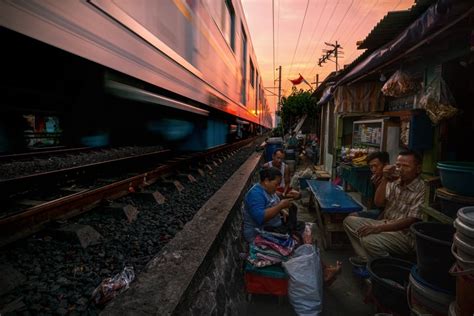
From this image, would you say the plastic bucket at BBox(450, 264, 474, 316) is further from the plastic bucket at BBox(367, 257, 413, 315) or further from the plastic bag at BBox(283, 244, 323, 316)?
the plastic bag at BBox(283, 244, 323, 316)

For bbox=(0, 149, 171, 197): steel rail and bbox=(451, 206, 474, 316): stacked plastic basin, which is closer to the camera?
bbox=(451, 206, 474, 316): stacked plastic basin

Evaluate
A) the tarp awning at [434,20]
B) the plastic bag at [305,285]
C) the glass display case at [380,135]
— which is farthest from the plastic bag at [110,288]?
the glass display case at [380,135]

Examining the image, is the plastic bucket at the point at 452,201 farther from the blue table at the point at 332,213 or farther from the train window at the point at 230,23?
the train window at the point at 230,23

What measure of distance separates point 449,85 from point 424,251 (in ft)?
5.87

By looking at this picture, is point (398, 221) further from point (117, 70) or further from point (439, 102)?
point (117, 70)

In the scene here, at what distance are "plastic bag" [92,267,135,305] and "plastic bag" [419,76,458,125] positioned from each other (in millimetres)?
2801

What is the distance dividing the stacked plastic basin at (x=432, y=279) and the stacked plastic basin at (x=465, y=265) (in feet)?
1.08

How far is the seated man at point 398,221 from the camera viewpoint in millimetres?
2582

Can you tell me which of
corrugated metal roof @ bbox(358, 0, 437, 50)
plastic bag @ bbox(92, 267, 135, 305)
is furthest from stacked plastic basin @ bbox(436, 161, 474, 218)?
plastic bag @ bbox(92, 267, 135, 305)

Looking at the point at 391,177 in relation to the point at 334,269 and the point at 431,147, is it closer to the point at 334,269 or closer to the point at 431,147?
the point at 431,147

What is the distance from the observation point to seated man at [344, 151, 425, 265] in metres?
2.58

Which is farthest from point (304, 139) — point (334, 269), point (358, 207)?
point (334, 269)

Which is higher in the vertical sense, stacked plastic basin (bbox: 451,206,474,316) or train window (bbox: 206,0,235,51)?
train window (bbox: 206,0,235,51)

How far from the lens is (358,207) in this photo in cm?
379
